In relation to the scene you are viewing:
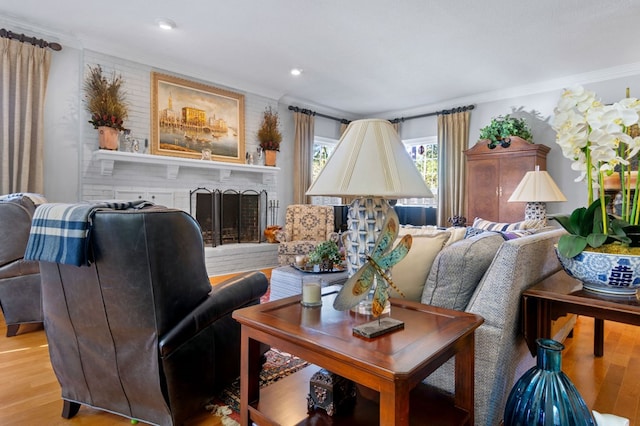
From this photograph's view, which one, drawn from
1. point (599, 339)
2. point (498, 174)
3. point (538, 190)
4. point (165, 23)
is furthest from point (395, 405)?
point (498, 174)

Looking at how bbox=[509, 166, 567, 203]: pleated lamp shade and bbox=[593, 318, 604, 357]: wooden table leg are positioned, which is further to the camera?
bbox=[509, 166, 567, 203]: pleated lamp shade

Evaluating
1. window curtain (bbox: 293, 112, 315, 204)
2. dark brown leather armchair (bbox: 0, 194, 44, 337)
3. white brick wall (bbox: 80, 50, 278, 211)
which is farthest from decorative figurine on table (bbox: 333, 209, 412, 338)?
window curtain (bbox: 293, 112, 315, 204)

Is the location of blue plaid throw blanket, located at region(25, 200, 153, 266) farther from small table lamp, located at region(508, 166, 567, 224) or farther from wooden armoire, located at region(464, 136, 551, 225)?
wooden armoire, located at region(464, 136, 551, 225)

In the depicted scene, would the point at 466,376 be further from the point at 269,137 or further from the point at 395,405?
the point at 269,137

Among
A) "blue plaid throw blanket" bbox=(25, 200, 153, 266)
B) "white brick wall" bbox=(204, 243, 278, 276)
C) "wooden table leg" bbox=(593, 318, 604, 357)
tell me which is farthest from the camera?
"white brick wall" bbox=(204, 243, 278, 276)

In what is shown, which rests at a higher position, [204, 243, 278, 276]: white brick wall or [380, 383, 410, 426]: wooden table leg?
[380, 383, 410, 426]: wooden table leg

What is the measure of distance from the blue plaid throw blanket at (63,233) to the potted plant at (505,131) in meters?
4.90

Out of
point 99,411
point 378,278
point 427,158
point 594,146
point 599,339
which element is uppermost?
point 427,158

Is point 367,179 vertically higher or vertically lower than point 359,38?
lower

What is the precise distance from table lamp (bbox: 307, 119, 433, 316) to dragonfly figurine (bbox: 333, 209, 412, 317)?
0.18 ft

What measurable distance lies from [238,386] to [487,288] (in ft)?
4.57

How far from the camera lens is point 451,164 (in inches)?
232

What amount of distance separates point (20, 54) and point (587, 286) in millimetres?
4904

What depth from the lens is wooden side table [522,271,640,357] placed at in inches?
42.8
